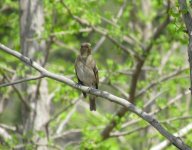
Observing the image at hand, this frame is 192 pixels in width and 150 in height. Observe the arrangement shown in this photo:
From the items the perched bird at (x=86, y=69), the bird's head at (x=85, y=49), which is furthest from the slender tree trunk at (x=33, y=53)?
the bird's head at (x=85, y=49)

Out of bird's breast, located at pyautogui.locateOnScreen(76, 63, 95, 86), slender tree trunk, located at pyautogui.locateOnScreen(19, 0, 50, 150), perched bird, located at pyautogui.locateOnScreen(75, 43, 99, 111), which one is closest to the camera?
perched bird, located at pyautogui.locateOnScreen(75, 43, 99, 111)

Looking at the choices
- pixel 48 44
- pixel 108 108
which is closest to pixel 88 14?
pixel 48 44

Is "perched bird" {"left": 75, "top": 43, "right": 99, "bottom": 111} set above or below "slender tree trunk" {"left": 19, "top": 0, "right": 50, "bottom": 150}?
below

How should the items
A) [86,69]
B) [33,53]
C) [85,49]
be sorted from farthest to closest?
[33,53] → [86,69] → [85,49]

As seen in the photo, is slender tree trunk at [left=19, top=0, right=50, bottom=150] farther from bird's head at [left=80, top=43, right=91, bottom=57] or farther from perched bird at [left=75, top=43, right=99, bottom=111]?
bird's head at [left=80, top=43, right=91, bottom=57]

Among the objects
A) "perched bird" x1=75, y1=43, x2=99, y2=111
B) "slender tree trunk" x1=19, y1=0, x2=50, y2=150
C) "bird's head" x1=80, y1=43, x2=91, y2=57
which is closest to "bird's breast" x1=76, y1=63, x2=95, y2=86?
"perched bird" x1=75, y1=43, x2=99, y2=111

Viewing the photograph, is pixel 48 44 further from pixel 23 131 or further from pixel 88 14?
pixel 23 131

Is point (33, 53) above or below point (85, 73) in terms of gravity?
above

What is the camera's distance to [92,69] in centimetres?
843

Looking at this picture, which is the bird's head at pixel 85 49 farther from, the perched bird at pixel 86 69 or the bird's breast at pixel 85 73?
the bird's breast at pixel 85 73

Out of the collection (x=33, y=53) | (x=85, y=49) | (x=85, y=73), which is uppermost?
(x=33, y=53)

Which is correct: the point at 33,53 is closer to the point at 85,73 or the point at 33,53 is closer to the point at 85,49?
the point at 85,73

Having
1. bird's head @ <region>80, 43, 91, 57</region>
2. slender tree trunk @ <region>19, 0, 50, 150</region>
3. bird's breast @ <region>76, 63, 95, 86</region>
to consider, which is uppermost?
slender tree trunk @ <region>19, 0, 50, 150</region>

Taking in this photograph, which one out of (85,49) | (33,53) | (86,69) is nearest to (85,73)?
(86,69)
